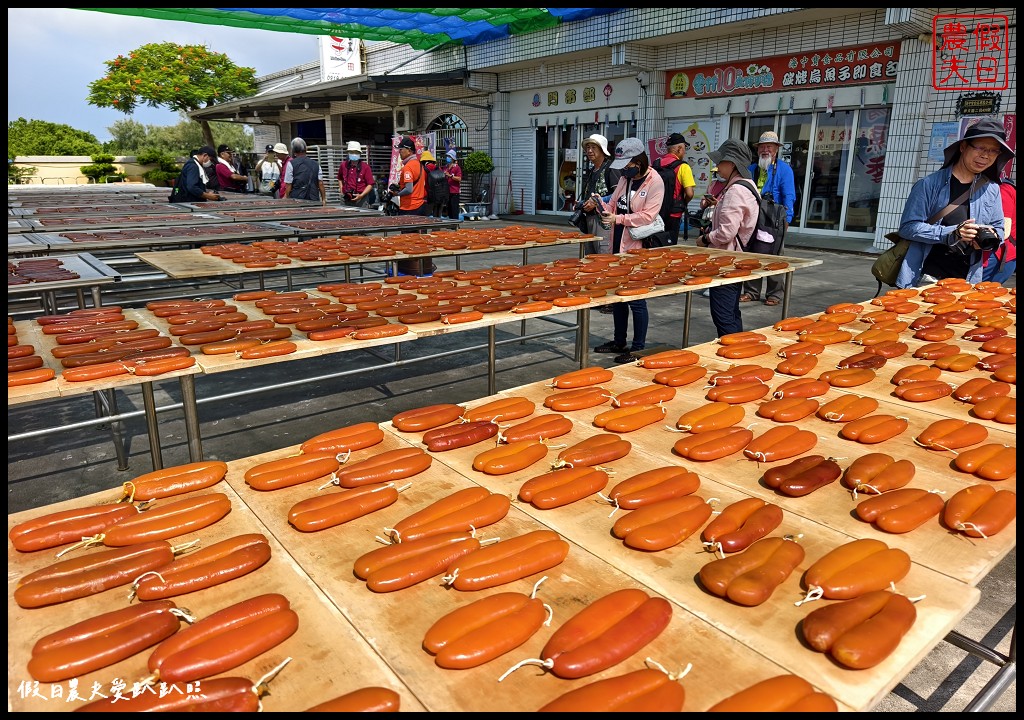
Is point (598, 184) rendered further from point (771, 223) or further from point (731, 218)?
point (731, 218)

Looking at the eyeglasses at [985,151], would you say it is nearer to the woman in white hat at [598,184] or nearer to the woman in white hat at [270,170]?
the woman in white hat at [598,184]

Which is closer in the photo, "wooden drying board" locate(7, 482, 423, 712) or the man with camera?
"wooden drying board" locate(7, 482, 423, 712)

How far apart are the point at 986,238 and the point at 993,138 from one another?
802 millimetres

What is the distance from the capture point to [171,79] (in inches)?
1491

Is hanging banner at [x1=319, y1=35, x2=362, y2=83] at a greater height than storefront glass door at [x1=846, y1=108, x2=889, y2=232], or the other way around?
hanging banner at [x1=319, y1=35, x2=362, y2=83]

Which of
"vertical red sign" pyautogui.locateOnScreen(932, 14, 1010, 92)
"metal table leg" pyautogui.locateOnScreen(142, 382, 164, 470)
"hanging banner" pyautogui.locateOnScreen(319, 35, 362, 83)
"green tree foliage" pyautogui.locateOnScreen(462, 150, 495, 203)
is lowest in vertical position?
"metal table leg" pyautogui.locateOnScreen(142, 382, 164, 470)

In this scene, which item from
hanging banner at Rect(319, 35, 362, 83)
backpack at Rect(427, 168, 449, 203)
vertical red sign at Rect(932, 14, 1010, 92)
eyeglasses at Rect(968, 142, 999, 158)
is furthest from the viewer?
hanging banner at Rect(319, 35, 362, 83)

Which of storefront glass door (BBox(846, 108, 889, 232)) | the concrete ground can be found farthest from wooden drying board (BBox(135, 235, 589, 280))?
storefront glass door (BBox(846, 108, 889, 232))

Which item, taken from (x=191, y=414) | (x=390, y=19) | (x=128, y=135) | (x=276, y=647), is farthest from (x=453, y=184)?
(x=128, y=135)

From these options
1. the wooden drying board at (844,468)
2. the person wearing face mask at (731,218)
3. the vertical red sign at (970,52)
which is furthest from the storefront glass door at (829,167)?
the wooden drying board at (844,468)

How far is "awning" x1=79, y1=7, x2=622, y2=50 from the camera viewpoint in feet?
38.9

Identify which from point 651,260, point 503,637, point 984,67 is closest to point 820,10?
point 984,67

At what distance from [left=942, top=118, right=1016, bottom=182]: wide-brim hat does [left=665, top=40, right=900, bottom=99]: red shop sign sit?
9.38m

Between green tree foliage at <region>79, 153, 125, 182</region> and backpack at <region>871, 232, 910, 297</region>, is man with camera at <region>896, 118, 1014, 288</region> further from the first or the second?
green tree foliage at <region>79, 153, 125, 182</region>
